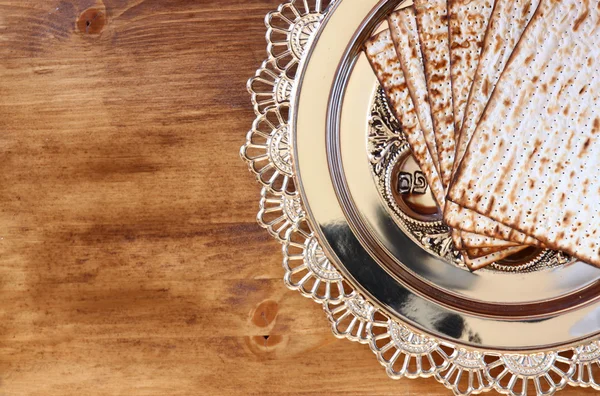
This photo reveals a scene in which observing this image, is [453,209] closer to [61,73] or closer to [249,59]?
[249,59]

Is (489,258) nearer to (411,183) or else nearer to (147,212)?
(411,183)

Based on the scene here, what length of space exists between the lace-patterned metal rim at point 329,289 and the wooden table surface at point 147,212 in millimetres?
31

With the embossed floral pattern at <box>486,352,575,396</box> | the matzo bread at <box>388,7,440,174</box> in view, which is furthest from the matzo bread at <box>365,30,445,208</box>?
the embossed floral pattern at <box>486,352,575,396</box>

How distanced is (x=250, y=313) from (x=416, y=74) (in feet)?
1.32

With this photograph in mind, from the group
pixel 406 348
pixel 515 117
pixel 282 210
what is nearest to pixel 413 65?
pixel 515 117

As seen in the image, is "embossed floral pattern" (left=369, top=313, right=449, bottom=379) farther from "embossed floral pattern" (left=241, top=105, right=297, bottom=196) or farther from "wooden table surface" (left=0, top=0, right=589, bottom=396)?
"embossed floral pattern" (left=241, top=105, right=297, bottom=196)

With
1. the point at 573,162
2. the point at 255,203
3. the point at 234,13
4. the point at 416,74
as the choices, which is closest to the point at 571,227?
the point at 573,162

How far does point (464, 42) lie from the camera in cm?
62

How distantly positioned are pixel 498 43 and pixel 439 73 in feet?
0.24

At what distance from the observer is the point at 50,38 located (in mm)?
746

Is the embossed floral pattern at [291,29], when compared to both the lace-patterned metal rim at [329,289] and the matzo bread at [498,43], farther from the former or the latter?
the matzo bread at [498,43]

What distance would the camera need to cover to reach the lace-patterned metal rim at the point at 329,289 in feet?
2.25

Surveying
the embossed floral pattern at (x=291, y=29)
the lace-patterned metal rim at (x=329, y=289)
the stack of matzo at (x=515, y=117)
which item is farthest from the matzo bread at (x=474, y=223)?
the embossed floral pattern at (x=291, y=29)

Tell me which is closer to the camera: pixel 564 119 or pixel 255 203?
pixel 564 119
